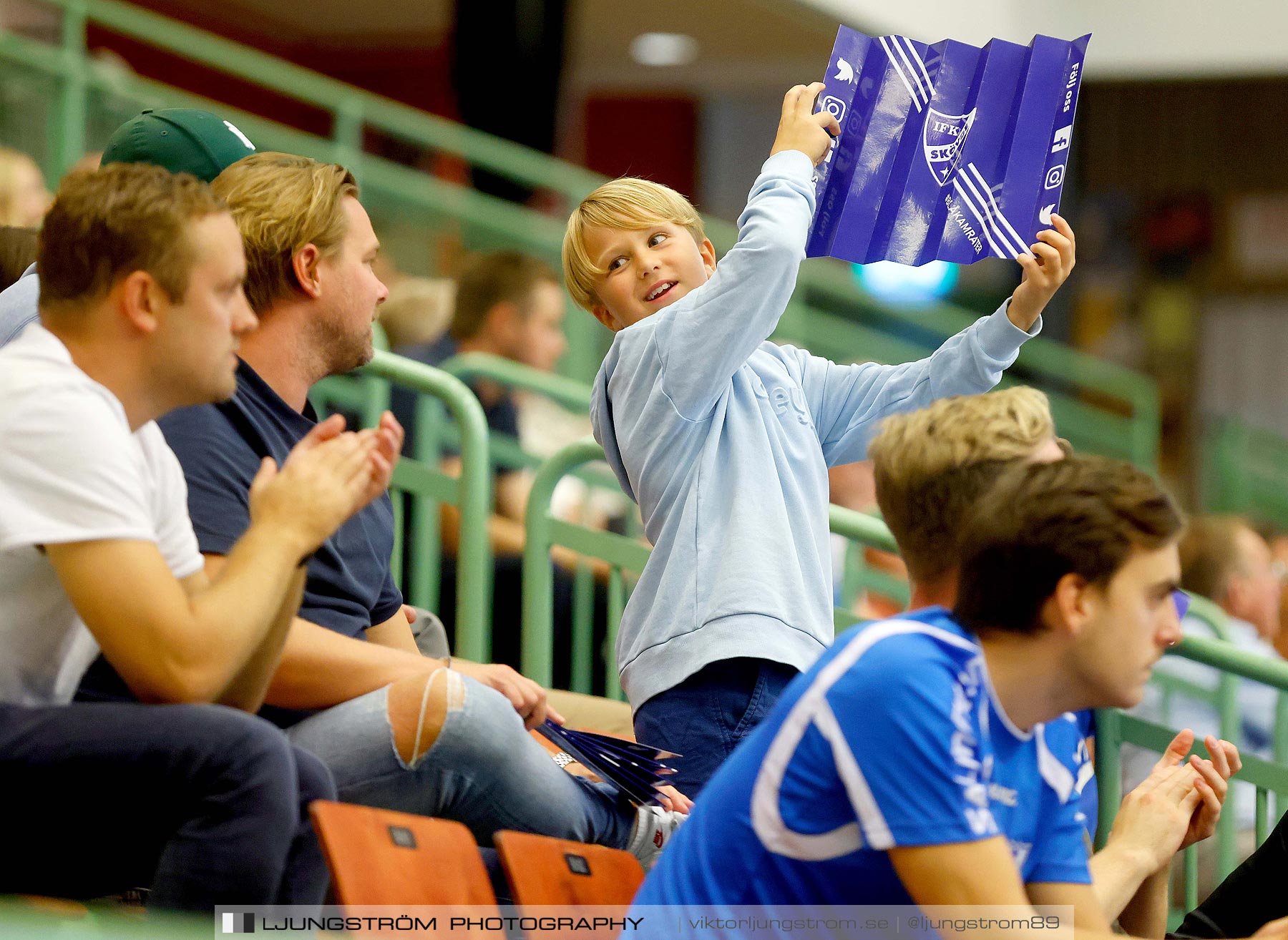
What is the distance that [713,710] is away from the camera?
2.18m

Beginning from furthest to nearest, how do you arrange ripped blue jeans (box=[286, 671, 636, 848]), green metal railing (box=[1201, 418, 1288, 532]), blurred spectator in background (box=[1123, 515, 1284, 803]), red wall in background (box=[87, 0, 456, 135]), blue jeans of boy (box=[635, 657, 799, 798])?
1. red wall in background (box=[87, 0, 456, 135])
2. green metal railing (box=[1201, 418, 1288, 532])
3. blurred spectator in background (box=[1123, 515, 1284, 803])
4. blue jeans of boy (box=[635, 657, 799, 798])
5. ripped blue jeans (box=[286, 671, 636, 848])

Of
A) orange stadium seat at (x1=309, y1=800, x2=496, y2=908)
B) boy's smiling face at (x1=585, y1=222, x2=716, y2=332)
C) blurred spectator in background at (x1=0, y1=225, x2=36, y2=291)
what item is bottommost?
orange stadium seat at (x1=309, y1=800, x2=496, y2=908)

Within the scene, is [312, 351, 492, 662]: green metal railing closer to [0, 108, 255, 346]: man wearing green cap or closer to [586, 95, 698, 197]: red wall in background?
[0, 108, 255, 346]: man wearing green cap

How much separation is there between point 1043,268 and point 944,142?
0.85ft

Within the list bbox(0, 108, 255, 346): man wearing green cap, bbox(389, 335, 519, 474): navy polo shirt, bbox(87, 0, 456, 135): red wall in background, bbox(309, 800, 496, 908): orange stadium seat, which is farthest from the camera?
bbox(87, 0, 456, 135): red wall in background

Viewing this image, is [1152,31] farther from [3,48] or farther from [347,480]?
[347,480]

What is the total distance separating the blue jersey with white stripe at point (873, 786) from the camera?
1.48 meters

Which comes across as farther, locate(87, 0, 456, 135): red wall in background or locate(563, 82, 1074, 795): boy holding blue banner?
locate(87, 0, 456, 135): red wall in background

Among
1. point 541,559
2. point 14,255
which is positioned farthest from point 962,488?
point 14,255

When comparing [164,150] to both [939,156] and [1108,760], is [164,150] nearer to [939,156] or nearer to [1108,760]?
[939,156]

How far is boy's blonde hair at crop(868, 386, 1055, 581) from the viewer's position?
1743 millimetres

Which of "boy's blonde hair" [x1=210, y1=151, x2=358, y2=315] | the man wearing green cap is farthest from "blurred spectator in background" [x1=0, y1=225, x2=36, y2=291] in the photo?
"boy's blonde hair" [x1=210, y1=151, x2=358, y2=315]

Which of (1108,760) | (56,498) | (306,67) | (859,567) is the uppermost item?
(306,67)

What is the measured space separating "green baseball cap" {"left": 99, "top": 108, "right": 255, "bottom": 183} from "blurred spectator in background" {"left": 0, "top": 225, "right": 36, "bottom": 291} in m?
0.27
